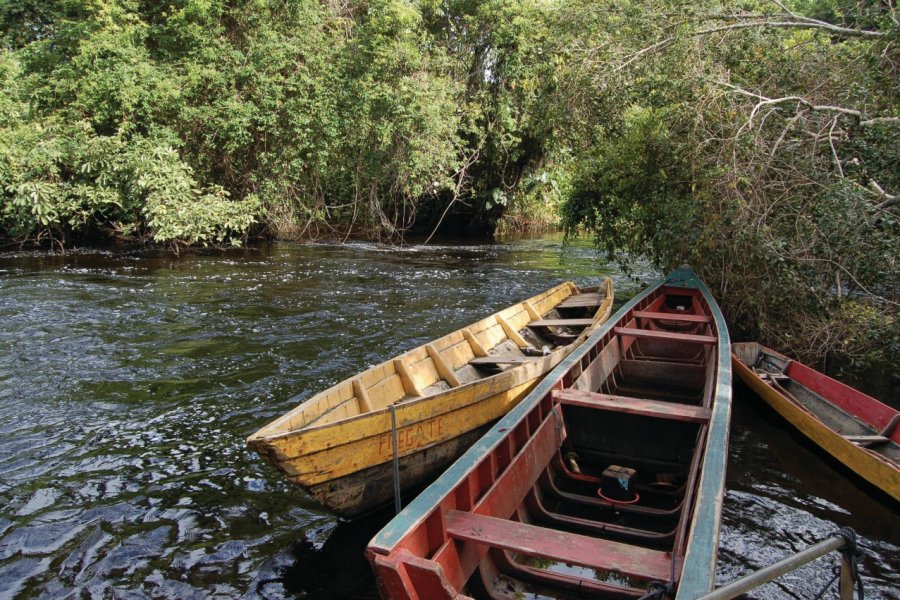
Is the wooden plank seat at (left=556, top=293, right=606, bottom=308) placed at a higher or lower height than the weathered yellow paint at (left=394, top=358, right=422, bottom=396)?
higher

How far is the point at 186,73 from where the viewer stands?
1706 cm

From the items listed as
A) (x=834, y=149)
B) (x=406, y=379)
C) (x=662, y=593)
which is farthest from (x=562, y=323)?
(x=662, y=593)

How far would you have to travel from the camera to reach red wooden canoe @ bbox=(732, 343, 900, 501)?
5095 mm

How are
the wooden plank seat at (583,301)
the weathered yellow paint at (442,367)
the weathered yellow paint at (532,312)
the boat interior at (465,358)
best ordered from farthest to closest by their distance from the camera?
the wooden plank seat at (583,301) → the weathered yellow paint at (532,312) → the weathered yellow paint at (442,367) → the boat interior at (465,358)

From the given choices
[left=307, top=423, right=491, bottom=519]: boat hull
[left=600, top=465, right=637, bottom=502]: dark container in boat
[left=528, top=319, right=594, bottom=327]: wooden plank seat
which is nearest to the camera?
[left=307, top=423, right=491, bottom=519]: boat hull

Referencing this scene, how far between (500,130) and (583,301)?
35.4ft

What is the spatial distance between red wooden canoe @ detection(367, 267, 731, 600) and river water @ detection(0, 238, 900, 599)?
2.68 ft

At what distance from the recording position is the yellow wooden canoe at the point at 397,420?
4.05 m

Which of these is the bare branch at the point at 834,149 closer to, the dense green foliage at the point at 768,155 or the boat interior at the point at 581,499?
the dense green foliage at the point at 768,155

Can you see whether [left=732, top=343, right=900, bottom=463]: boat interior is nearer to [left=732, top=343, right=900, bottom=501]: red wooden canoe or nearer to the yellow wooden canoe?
[left=732, top=343, right=900, bottom=501]: red wooden canoe

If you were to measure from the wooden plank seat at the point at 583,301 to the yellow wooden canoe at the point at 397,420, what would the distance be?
276cm

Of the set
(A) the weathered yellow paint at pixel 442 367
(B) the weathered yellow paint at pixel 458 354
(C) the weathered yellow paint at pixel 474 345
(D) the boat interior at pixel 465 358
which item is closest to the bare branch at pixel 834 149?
(D) the boat interior at pixel 465 358

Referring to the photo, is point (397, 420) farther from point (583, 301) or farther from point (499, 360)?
point (583, 301)

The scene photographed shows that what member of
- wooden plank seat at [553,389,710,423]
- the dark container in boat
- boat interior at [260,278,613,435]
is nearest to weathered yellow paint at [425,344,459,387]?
boat interior at [260,278,613,435]
